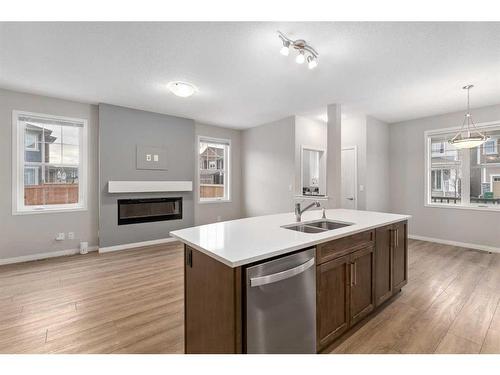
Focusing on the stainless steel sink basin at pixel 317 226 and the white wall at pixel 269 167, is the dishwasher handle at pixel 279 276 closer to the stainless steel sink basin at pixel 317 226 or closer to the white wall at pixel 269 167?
the stainless steel sink basin at pixel 317 226

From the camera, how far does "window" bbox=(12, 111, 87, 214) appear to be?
148 inches

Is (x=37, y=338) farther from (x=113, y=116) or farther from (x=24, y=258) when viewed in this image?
(x=113, y=116)

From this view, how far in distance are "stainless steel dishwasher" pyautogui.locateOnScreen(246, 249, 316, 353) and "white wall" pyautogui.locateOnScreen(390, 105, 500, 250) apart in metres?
4.65

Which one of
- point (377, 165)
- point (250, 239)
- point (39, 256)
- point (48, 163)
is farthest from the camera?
point (377, 165)

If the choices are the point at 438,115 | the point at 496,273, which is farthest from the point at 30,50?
the point at 438,115

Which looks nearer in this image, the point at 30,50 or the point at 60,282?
the point at 30,50

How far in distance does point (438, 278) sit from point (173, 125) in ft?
16.8

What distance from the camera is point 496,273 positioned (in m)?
3.22

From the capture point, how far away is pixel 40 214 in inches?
151

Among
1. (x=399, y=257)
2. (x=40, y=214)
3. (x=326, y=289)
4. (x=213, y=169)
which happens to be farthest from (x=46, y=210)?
(x=399, y=257)

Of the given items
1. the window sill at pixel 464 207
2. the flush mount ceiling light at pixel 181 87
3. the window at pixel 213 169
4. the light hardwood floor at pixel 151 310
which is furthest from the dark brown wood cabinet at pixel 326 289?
the window at pixel 213 169

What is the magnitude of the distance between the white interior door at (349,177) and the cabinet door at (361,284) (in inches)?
128

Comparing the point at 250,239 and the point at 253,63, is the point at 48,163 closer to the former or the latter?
the point at 253,63

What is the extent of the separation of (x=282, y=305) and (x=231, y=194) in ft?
16.0
